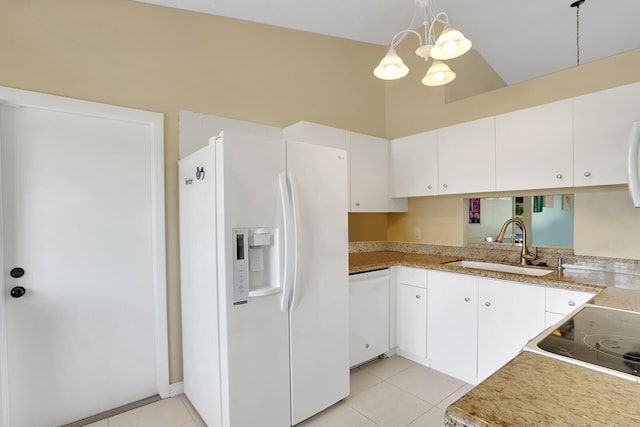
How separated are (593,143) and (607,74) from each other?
21.5 inches

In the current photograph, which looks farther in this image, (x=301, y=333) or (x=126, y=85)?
(x=126, y=85)

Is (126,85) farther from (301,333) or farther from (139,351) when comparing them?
(301,333)

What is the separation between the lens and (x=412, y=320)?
A: 8.98ft

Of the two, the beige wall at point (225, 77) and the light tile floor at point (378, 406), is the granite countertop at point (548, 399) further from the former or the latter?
the beige wall at point (225, 77)

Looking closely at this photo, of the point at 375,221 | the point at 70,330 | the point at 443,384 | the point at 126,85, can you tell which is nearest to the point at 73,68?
the point at 126,85

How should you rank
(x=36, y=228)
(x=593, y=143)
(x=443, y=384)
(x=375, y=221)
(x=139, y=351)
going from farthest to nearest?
(x=375, y=221), (x=443, y=384), (x=139, y=351), (x=593, y=143), (x=36, y=228)

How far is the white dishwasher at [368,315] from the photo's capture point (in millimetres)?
2506

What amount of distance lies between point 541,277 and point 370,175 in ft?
5.29

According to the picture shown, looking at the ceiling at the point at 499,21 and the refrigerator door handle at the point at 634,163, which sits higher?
the ceiling at the point at 499,21

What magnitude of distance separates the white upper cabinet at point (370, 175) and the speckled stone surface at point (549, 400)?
216 cm

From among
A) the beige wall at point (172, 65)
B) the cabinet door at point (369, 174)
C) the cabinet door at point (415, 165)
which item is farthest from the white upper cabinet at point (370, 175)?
the beige wall at point (172, 65)

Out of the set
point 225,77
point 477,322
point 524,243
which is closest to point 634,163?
point 524,243

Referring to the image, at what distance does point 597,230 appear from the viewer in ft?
7.45

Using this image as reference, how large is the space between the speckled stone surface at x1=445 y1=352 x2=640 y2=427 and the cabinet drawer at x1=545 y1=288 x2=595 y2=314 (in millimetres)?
1399
